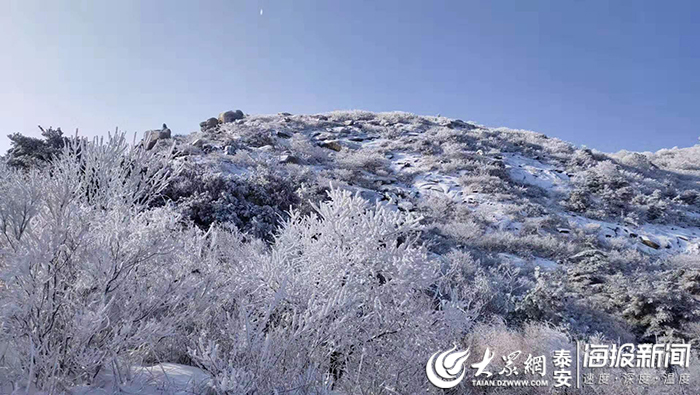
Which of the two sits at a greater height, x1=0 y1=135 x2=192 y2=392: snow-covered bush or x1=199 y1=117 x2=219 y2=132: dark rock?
x1=199 y1=117 x2=219 y2=132: dark rock

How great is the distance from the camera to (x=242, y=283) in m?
3.20

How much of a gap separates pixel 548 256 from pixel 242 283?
7613 millimetres

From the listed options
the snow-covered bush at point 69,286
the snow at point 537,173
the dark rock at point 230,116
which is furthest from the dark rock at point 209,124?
the snow-covered bush at point 69,286

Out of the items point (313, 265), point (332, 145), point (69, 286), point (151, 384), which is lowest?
point (151, 384)

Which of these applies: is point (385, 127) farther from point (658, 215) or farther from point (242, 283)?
point (242, 283)

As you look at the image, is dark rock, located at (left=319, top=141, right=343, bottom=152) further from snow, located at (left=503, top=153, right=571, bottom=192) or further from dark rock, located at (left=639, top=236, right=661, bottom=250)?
dark rock, located at (left=639, top=236, right=661, bottom=250)

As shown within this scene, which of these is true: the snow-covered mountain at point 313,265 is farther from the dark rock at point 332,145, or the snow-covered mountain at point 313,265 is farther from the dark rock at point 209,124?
the dark rock at point 209,124

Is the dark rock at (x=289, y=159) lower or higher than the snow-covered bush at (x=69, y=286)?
higher
